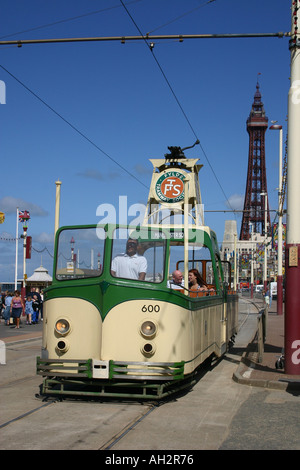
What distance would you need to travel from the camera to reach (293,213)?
11.1 meters

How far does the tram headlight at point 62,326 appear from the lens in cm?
873

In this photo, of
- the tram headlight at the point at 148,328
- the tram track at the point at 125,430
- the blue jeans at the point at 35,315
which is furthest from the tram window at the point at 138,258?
the blue jeans at the point at 35,315

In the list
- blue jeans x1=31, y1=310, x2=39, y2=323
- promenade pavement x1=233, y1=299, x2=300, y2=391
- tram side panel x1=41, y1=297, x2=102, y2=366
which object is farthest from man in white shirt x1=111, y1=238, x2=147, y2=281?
blue jeans x1=31, y1=310, x2=39, y2=323

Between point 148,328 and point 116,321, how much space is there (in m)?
0.45

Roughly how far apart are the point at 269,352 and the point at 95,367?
7579mm

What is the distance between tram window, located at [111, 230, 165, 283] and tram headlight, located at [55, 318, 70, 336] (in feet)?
3.20

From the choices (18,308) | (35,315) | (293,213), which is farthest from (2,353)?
(35,315)

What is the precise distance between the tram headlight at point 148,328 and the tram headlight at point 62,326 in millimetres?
1102

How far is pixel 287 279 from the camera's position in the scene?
11.3 m

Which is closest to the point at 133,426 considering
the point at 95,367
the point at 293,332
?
the point at 95,367

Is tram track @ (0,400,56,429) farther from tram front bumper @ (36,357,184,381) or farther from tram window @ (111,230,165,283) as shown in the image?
tram window @ (111,230,165,283)

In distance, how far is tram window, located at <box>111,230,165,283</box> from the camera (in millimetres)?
8859

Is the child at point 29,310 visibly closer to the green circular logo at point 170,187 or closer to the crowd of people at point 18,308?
the crowd of people at point 18,308

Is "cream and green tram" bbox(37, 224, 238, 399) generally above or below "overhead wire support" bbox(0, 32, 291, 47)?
below
